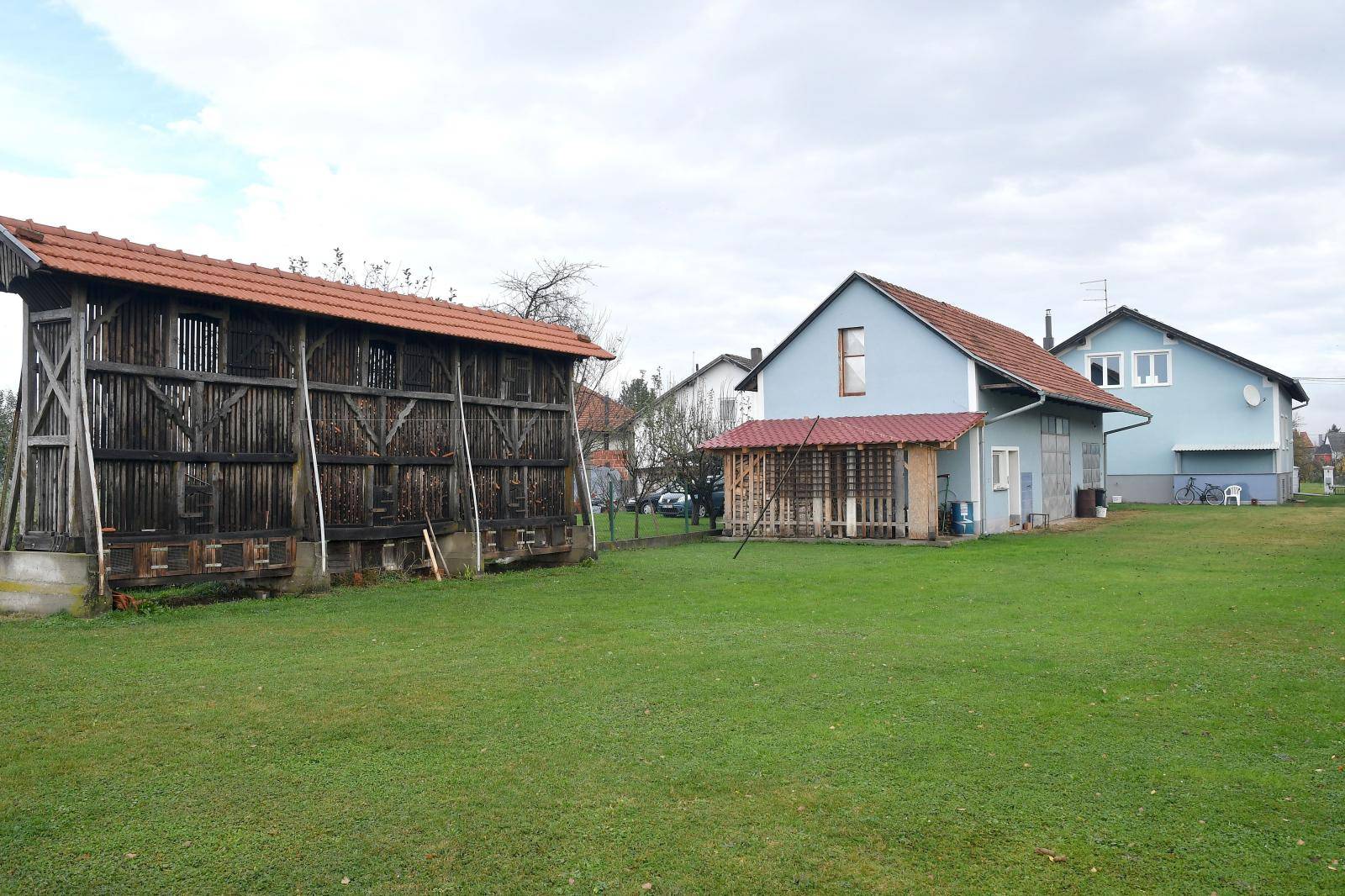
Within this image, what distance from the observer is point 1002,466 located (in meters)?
25.2

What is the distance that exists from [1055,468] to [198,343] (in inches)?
925

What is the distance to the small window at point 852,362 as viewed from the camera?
25.6 m

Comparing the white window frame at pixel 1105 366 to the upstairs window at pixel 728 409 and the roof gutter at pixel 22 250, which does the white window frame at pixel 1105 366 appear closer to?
the upstairs window at pixel 728 409

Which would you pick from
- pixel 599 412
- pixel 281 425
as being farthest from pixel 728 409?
pixel 281 425

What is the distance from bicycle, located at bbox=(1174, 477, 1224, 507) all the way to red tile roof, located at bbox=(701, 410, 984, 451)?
18282mm

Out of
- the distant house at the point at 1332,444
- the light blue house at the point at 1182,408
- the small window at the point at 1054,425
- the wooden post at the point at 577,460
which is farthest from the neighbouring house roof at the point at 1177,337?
the distant house at the point at 1332,444

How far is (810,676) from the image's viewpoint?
316 inches

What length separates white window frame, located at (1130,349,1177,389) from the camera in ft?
125

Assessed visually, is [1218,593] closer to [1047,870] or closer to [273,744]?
[1047,870]

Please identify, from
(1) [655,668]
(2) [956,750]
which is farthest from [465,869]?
(1) [655,668]

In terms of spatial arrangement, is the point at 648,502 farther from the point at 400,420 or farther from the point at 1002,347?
the point at 400,420

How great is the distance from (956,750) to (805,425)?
19617mm

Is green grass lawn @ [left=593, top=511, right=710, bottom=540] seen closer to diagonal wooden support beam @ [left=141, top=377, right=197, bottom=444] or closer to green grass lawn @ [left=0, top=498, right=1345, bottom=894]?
diagonal wooden support beam @ [left=141, top=377, right=197, bottom=444]

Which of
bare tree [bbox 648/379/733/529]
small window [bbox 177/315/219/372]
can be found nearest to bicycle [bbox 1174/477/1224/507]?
bare tree [bbox 648/379/733/529]
